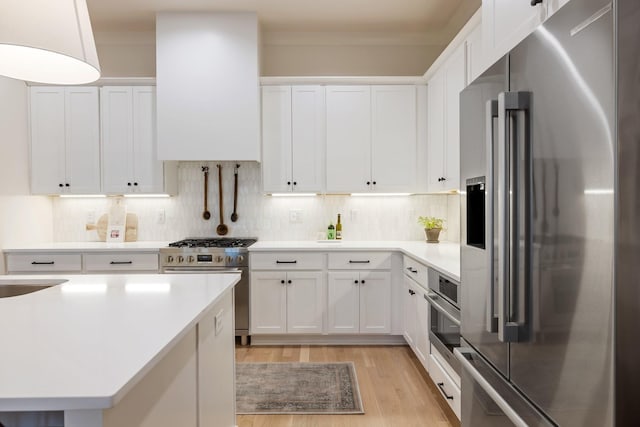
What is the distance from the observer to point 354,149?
391 cm

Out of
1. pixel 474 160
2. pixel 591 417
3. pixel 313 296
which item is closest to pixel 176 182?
pixel 313 296

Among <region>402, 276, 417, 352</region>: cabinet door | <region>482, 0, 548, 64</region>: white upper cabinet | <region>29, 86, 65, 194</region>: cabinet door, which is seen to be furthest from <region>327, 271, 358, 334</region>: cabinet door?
<region>29, 86, 65, 194</region>: cabinet door

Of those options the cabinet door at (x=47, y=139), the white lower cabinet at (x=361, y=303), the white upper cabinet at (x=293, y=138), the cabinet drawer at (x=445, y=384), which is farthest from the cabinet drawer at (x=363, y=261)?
the cabinet door at (x=47, y=139)

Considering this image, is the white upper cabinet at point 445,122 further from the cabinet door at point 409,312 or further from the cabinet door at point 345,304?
the cabinet door at point 345,304

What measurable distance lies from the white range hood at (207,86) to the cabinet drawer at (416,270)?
1657 mm

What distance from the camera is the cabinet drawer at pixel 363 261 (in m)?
3.66

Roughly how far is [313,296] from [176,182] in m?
1.82

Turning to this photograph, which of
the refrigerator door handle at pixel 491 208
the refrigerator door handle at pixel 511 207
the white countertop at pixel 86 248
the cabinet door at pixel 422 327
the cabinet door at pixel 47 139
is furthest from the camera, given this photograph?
the cabinet door at pixel 47 139

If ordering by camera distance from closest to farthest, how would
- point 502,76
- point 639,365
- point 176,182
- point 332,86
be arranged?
point 639,365 < point 502,76 < point 332,86 < point 176,182

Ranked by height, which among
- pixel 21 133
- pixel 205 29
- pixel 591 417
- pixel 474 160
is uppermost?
pixel 205 29

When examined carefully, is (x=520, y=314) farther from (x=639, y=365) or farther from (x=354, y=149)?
(x=354, y=149)

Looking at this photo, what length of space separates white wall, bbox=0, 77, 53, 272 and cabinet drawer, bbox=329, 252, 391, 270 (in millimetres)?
2867

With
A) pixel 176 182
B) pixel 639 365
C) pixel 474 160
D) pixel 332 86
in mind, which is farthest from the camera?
pixel 176 182

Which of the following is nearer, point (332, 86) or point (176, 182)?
point (332, 86)
